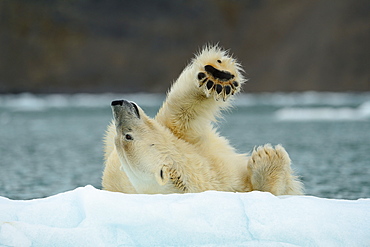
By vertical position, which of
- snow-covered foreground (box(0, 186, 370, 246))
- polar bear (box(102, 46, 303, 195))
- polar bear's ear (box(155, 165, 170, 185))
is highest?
polar bear (box(102, 46, 303, 195))

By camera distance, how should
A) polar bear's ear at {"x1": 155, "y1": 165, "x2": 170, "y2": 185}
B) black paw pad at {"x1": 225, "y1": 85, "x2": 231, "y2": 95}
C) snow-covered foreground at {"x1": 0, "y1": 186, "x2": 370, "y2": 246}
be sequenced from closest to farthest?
1. snow-covered foreground at {"x1": 0, "y1": 186, "x2": 370, "y2": 246}
2. polar bear's ear at {"x1": 155, "y1": 165, "x2": 170, "y2": 185}
3. black paw pad at {"x1": 225, "y1": 85, "x2": 231, "y2": 95}

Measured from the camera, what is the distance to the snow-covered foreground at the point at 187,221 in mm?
2502

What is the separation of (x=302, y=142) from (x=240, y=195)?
8363 millimetres

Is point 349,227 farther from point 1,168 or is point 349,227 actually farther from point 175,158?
point 1,168

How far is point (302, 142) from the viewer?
36.1 feet

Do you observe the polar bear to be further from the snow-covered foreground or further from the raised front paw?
the snow-covered foreground

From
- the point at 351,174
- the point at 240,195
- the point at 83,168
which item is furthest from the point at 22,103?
the point at 240,195

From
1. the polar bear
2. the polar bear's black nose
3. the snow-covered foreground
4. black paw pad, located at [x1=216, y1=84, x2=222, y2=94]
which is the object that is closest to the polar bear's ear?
the polar bear

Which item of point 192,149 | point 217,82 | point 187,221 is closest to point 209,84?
point 217,82

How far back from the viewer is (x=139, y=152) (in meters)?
3.10

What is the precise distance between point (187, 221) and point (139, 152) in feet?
2.04

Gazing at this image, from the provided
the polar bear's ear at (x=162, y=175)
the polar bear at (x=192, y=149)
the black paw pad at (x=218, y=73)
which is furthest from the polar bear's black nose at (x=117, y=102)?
the black paw pad at (x=218, y=73)

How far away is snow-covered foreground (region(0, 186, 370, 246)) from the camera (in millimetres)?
2502

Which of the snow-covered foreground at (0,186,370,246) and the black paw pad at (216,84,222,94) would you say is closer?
the snow-covered foreground at (0,186,370,246)
